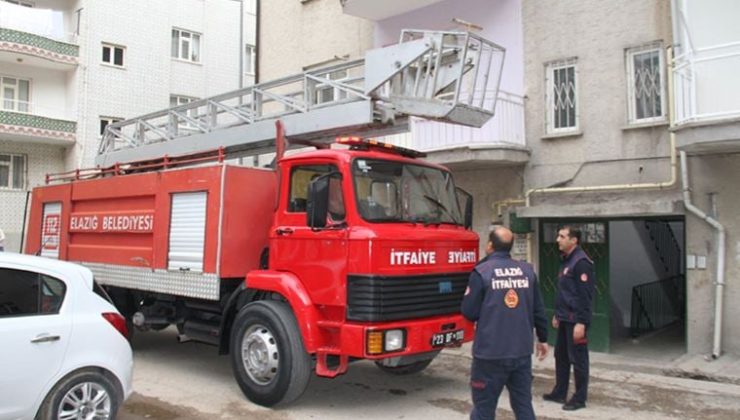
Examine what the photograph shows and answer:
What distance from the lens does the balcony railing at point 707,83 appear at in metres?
7.76

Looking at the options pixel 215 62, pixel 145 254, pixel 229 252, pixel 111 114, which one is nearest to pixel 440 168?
pixel 229 252

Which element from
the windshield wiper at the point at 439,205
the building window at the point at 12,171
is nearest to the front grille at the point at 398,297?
the windshield wiper at the point at 439,205

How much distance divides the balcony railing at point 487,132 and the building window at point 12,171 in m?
16.8

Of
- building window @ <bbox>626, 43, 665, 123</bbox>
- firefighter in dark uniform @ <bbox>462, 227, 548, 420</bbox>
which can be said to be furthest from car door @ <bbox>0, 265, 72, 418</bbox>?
building window @ <bbox>626, 43, 665, 123</bbox>

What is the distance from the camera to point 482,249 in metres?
11.1

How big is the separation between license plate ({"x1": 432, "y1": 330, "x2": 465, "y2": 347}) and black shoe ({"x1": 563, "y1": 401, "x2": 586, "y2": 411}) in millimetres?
1203

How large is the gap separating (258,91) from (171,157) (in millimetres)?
1379

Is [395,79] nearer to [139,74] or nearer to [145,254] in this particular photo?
[145,254]

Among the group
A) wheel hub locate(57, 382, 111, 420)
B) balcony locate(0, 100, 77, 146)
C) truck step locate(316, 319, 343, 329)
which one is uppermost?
balcony locate(0, 100, 77, 146)

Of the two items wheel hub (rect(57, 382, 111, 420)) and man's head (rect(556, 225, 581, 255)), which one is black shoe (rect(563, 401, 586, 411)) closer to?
man's head (rect(556, 225, 581, 255))

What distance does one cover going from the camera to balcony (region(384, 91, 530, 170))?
33.0 ft

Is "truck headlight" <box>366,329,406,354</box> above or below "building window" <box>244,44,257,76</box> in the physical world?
below

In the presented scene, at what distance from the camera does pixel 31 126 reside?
68.3ft

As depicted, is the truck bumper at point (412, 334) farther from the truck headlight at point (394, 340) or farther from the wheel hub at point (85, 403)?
the wheel hub at point (85, 403)
